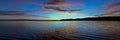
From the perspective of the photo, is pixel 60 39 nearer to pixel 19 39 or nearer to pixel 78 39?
pixel 78 39

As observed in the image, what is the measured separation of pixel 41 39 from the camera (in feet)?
86.3

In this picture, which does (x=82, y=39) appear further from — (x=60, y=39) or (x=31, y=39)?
(x=31, y=39)

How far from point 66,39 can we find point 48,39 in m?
3.13

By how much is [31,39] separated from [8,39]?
3941 mm

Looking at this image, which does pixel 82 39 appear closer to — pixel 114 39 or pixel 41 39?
pixel 114 39

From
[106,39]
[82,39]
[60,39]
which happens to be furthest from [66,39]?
[106,39]

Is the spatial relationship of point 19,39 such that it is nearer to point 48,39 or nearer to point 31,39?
point 31,39

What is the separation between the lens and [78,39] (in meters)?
27.0

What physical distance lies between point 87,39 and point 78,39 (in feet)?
5.02

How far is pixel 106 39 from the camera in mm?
26516

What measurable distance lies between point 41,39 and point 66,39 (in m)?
4.31

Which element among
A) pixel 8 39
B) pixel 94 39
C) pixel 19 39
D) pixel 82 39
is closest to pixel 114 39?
pixel 94 39

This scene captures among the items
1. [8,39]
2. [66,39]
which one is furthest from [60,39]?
[8,39]

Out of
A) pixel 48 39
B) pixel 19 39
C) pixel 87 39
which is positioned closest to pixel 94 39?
pixel 87 39
